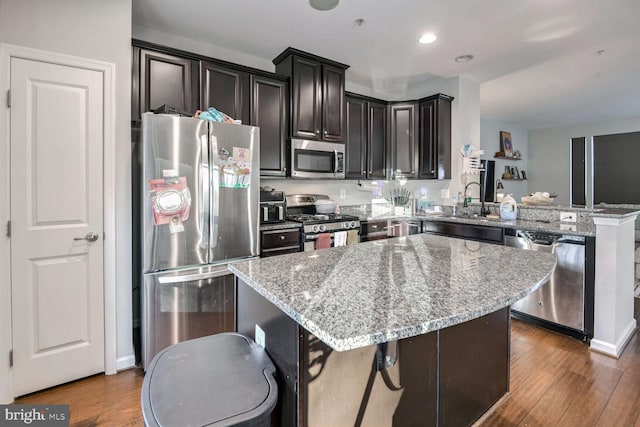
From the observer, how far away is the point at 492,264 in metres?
1.42

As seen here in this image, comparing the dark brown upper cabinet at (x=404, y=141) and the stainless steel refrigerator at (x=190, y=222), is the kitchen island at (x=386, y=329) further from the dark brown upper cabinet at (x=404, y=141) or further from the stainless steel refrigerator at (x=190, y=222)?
the dark brown upper cabinet at (x=404, y=141)

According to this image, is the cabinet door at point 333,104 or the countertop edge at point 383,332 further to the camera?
the cabinet door at point 333,104

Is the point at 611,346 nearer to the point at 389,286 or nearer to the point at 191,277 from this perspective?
the point at 389,286

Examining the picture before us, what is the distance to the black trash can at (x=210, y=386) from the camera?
830 mm

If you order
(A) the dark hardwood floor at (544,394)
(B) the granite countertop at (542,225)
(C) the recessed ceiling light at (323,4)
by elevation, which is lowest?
(A) the dark hardwood floor at (544,394)

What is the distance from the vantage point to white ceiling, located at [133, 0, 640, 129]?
2.44m

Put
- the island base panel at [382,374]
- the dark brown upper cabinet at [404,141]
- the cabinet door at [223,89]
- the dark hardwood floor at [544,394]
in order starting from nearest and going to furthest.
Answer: the island base panel at [382,374] < the dark hardwood floor at [544,394] < the cabinet door at [223,89] < the dark brown upper cabinet at [404,141]

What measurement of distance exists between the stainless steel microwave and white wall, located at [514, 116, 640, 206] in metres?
6.28

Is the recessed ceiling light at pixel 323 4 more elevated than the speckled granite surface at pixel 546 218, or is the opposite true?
the recessed ceiling light at pixel 323 4

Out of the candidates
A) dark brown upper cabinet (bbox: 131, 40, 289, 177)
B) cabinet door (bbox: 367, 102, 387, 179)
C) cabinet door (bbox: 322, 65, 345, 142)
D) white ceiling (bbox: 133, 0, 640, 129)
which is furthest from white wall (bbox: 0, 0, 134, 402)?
cabinet door (bbox: 367, 102, 387, 179)

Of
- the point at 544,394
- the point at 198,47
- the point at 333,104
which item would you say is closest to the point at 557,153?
the point at 333,104

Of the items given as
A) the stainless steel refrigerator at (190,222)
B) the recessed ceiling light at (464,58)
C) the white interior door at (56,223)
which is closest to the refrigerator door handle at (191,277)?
the stainless steel refrigerator at (190,222)

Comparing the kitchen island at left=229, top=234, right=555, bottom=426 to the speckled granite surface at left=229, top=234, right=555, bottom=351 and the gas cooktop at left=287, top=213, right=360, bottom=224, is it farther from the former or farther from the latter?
the gas cooktop at left=287, top=213, right=360, bottom=224

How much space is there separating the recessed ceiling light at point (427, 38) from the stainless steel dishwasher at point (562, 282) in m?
1.94
